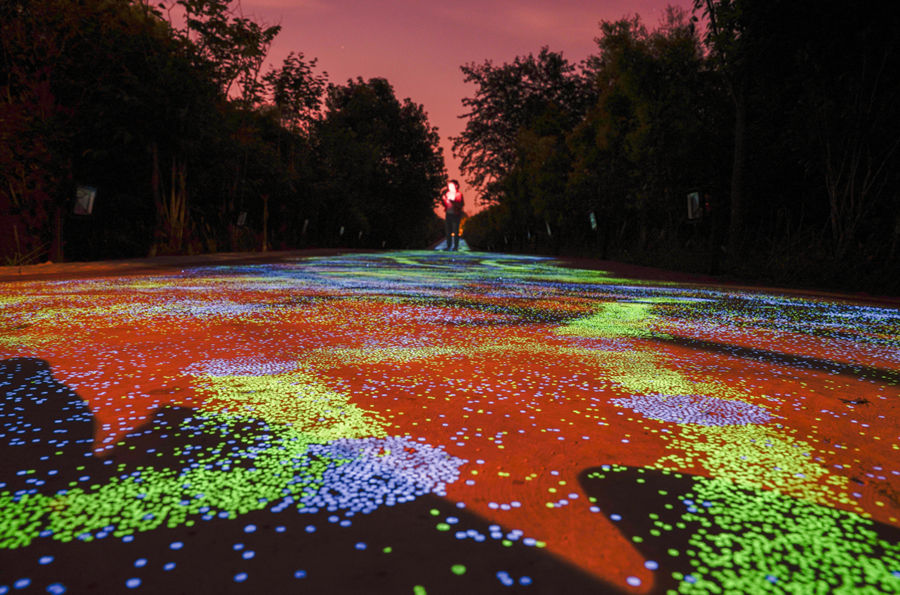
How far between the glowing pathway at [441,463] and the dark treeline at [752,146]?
6948 mm

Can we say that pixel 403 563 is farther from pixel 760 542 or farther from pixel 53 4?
pixel 53 4

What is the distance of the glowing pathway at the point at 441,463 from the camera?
119 centimetres

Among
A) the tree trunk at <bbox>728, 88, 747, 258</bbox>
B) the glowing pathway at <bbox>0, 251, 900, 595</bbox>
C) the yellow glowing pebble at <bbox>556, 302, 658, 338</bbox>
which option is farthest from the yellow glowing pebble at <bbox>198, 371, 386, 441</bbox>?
the tree trunk at <bbox>728, 88, 747, 258</bbox>

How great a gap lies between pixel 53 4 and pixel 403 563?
40.8 feet

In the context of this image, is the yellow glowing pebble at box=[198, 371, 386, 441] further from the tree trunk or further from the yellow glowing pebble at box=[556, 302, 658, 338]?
the tree trunk

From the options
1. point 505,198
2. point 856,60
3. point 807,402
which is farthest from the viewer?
point 505,198

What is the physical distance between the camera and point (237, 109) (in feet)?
54.9

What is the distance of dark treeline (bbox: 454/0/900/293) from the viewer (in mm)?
8938

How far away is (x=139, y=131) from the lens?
1175 centimetres

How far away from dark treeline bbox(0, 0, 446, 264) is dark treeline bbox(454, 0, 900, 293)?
1006 centimetres

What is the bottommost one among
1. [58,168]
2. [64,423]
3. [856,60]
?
[64,423]

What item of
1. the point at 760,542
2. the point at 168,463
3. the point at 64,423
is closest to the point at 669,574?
the point at 760,542

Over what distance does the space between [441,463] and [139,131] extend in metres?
12.4

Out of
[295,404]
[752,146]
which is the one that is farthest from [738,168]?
[295,404]
